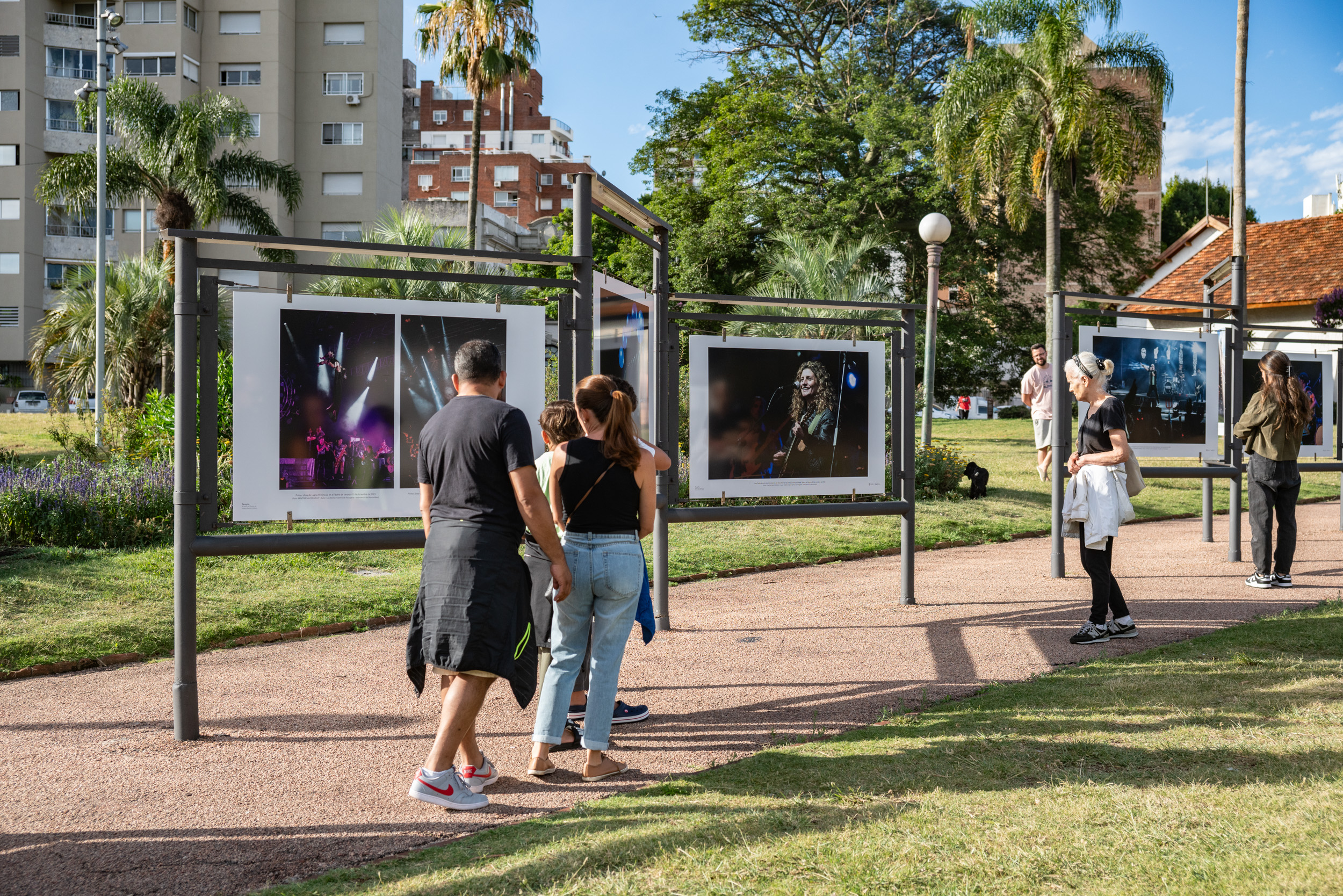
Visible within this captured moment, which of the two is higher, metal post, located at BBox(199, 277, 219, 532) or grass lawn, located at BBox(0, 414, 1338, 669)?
metal post, located at BBox(199, 277, 219, 532)

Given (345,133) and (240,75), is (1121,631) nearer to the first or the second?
(345,133)

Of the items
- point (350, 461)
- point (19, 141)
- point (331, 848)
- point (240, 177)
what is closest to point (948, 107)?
point (240, 177)

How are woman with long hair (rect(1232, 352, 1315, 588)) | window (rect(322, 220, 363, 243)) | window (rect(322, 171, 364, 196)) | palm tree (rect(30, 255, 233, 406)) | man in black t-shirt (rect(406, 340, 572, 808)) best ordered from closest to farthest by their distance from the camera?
man in black t-shirt (rect(406, 340, 572, 808)), woman with long hair (rect(1232, 352, 1315, 588)), palm tree (rect(30, 255, 233, 406)), window (rect(322, 220, 363, 243)), window (rect(322, 171, 364, 196))

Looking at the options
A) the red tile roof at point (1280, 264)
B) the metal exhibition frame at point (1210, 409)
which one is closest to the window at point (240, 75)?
the red tile roof at point (1280, 264)

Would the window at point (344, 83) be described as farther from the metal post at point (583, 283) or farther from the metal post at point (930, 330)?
the metal post at point (583, 283)

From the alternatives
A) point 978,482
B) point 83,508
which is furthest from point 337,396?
point 978,482

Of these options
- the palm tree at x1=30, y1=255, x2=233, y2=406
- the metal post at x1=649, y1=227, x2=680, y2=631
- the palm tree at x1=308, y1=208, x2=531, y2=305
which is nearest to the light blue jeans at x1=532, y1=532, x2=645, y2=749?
the metal post at x1=649, y1=227, x2=680, y2=631

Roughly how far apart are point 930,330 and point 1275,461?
21.9 ft

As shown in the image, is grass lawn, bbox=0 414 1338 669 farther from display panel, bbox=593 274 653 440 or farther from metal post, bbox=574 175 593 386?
metal post, bbox=574 175 593 386

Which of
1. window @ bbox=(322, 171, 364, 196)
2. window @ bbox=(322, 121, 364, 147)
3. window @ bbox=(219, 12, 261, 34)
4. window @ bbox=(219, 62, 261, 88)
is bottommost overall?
window @ bbox=(322, 171, 364, 196)

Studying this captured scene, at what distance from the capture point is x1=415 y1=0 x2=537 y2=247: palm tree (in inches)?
1262

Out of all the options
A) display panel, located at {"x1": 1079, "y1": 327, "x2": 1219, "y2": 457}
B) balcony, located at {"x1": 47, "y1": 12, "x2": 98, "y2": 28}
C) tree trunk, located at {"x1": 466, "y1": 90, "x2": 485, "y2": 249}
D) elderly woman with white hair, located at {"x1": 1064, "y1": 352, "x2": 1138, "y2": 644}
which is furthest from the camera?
balcony, located at {"x1": 47, "y1": 12, "x2": 98, "y2": 28}

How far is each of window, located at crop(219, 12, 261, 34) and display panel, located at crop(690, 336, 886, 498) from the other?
1874 inches

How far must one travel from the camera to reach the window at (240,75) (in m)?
47.2
